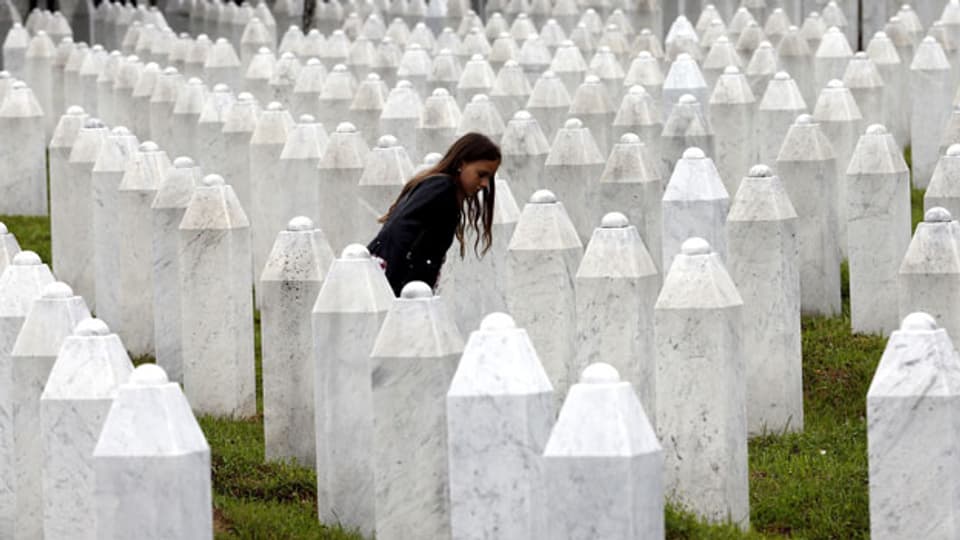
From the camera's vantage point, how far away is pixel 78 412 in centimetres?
841

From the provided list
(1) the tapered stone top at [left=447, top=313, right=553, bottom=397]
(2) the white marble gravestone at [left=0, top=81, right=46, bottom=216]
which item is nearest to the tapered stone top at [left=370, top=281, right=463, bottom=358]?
(1) the tapered stone top at [left=447, top=313, right=553, bottom=397]

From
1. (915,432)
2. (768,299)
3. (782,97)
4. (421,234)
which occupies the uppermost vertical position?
(782,97)

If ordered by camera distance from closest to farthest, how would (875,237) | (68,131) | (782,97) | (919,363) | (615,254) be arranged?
1. (919,363)
2. (615,254)
3. (875,237)
4. (68,131)
5. (782,97)

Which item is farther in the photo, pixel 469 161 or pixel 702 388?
pixel 469 161

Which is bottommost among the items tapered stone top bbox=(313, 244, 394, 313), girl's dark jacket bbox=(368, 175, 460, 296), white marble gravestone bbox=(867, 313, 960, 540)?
white marble gravestone bbox=(867, 313, 960, 540)

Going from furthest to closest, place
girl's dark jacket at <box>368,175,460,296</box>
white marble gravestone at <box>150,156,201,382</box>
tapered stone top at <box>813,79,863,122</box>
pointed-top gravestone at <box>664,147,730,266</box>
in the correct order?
tapered stone top at <box>813,79,863,122</box> < white marble gravestone at <box>150,156,201,382</box> < pointed-top gravestone at <box>664,147,730,266</box> < girl's dark jacket at <box>368,175,460,296</box>

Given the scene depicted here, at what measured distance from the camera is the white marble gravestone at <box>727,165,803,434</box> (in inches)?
434

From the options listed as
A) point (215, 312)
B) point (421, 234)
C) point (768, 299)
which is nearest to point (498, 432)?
point (421, 234)

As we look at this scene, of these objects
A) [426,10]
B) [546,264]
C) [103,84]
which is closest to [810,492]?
[546,264]

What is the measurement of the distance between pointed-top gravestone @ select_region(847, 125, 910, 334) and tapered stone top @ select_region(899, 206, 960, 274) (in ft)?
5.00

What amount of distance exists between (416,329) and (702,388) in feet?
4.32

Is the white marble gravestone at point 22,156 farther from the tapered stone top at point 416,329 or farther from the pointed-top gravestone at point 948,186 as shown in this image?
the tapered stone top at point 416,329

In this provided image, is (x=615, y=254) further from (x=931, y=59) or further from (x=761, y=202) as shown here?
(x=931, y=59)

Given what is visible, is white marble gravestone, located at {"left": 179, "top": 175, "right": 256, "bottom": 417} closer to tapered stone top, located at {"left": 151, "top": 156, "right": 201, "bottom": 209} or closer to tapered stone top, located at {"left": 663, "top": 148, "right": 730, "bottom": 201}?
tapered stone top, located at {"left": 151, "top": 156, "right": 201, "bottom": 209}
